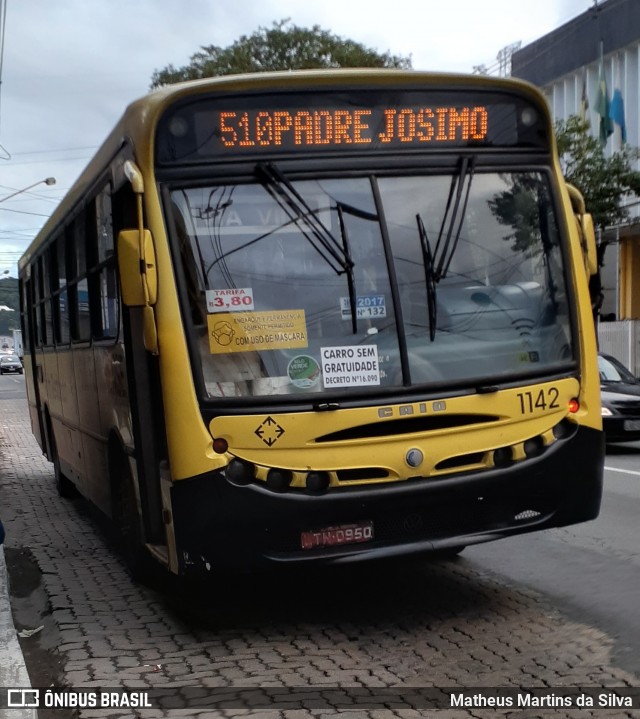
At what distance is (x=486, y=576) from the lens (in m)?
7.58

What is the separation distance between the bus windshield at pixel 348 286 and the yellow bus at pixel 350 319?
0.04 feet

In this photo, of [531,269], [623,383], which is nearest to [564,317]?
[531,269]

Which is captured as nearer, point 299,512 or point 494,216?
point 299,512

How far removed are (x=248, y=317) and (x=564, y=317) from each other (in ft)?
6.11

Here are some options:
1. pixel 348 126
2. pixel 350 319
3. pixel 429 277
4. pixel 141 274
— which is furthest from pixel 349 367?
pixel 348 126

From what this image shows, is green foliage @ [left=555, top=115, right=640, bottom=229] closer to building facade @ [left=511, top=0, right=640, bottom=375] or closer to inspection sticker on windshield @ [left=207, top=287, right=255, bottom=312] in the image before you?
building facade @ [left=511, top=0, right=640, bottom=375]

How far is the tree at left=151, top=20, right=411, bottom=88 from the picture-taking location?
41625 millimetres

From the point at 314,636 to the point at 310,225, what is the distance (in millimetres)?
2244

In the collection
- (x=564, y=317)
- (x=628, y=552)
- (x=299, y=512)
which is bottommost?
(x=628, y=552)

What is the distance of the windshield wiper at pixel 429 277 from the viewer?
614 centimetres

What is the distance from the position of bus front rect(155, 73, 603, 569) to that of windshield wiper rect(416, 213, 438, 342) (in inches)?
0.4

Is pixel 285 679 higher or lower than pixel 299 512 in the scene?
lower

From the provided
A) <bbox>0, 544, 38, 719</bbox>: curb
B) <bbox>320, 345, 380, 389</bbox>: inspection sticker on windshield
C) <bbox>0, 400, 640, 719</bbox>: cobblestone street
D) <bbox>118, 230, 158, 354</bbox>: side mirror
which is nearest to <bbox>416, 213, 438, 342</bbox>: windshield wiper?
<bbox>320, 345, 380, 389</bbox>: inspection sticker on windshield

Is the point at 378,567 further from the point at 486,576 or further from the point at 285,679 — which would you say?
the point at 285,679
